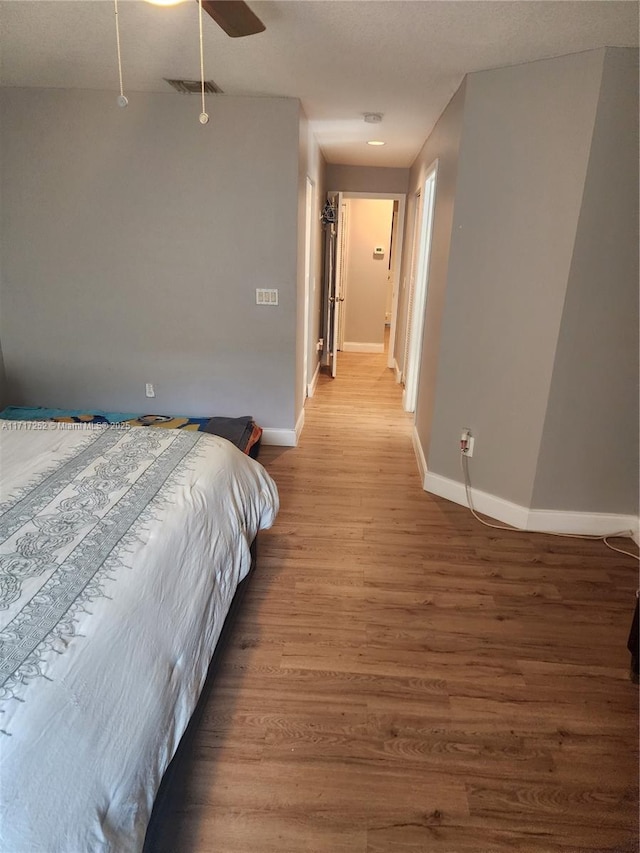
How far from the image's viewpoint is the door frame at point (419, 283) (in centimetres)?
Result: 400

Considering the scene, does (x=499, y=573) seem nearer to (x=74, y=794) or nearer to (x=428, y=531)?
(x=428, y=531)

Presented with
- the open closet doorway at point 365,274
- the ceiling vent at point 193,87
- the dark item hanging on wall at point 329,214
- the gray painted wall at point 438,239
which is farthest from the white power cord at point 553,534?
the open closet doorway at point 365,274

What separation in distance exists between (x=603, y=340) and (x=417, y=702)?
74.8 inches

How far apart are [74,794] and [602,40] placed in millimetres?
2991

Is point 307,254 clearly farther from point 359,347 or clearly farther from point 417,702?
point 417,702

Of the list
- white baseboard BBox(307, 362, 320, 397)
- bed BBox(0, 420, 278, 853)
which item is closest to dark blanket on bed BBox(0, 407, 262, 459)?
bed BBox(0, 420, 278, 853)

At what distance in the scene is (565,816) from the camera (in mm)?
1402

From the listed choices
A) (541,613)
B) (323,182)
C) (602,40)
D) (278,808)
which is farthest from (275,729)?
(323,182)

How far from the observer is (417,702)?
68.3 inches

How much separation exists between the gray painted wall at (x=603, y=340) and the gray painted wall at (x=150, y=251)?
1.77 meters

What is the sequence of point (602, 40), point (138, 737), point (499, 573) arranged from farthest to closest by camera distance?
1. point (499, 573)
2. point (602, 40)
3. point (138, 737)

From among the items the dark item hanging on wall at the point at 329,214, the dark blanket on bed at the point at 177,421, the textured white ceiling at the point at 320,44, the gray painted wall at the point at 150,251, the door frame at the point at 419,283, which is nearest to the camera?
the textured white ceiling at the point at 320,44

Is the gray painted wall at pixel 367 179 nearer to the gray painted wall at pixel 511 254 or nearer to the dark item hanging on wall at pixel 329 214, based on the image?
the dark item hanging on wall at pixel 329 214

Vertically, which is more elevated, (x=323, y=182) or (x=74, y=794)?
(x=323, y=182)
